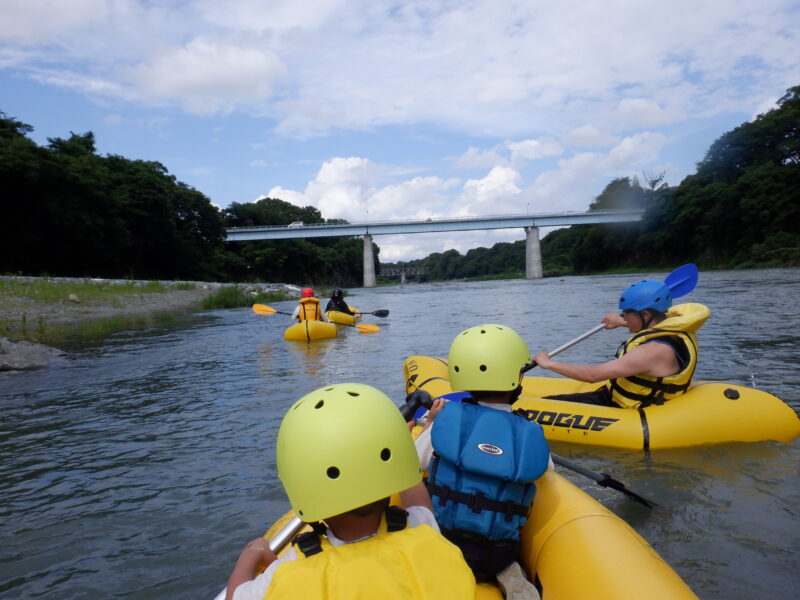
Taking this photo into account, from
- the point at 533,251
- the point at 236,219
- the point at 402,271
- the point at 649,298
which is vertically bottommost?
the point at 402,271

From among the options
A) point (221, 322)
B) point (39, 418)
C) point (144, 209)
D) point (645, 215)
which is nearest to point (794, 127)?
point (645, 215)

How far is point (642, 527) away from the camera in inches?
118

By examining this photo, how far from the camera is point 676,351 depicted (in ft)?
13.1

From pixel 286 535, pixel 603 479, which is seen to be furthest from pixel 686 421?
pixel 286 535

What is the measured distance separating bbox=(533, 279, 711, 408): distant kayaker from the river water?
53 centimetres

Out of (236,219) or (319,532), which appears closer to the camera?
(319,532)

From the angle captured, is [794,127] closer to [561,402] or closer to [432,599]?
[561,402]

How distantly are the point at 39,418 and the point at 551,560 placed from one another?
533cm

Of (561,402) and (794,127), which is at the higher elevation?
(794,127)

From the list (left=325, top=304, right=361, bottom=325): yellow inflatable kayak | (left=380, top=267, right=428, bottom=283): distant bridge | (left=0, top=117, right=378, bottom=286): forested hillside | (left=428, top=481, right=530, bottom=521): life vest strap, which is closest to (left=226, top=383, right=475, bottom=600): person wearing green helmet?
(left=428, top=481, right=530, bottom=521): life vest strap

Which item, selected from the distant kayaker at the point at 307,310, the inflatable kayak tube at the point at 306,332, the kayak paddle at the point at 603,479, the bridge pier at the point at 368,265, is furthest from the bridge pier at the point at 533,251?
the kayak paddle at the point at 603,479

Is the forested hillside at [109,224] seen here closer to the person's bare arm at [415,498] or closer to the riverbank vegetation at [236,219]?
the riverbank vegetation at [236,219]

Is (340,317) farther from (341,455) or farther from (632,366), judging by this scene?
(341,455)

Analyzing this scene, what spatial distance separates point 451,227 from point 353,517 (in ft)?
185
